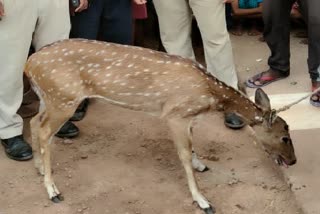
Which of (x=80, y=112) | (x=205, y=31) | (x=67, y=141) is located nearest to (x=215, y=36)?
(x=205, y=31)

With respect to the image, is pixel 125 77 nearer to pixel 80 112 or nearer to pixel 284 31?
pixel 80 112

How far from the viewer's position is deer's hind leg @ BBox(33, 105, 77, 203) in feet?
14.7

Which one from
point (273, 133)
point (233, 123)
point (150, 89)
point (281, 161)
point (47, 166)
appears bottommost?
point (233, 123)

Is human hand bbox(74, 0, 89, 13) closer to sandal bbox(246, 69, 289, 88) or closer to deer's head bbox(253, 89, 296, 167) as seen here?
deer's head bbox(253, 89, 296, 167)

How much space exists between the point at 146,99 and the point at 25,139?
1.26 metres

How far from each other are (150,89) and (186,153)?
448 mm

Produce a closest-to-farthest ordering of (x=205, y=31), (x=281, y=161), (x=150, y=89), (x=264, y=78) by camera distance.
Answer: (x=150, y=89) < (x=281, y=161) < (x=205, y=31) < (x=264, y=78)

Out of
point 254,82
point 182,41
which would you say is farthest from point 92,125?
point 254,82

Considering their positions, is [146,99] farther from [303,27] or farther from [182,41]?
[303,27]

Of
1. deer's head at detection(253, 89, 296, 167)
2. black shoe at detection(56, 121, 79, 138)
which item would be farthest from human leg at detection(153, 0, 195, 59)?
deer's head at detection(253, 89, 296, 167)

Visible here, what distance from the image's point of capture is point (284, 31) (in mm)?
5699

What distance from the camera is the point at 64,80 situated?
4.39 meters

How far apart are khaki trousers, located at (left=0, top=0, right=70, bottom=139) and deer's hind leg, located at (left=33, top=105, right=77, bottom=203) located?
0.35 metres

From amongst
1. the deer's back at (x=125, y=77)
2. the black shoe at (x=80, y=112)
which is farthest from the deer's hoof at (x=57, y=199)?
the black shoe at (x=80, y=112)
